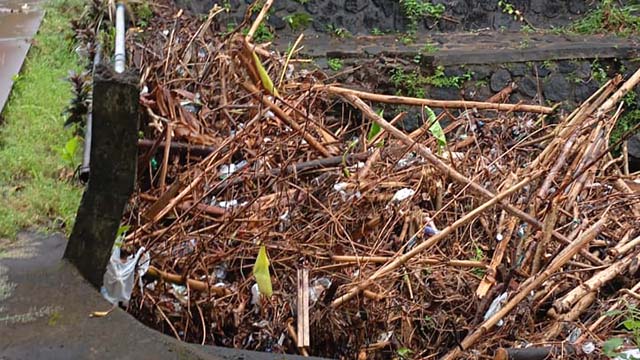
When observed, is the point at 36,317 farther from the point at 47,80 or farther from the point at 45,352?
the point at 47,80

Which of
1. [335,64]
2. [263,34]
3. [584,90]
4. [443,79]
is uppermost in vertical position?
[263,34]

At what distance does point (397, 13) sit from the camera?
28.4 ft

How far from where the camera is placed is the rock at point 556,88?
8.23 meters

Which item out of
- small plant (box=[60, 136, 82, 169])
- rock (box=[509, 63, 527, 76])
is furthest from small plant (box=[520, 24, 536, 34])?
small plant (box=[60, 136, 82, 169])

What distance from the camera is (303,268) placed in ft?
10.3

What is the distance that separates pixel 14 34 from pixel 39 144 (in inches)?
77.2

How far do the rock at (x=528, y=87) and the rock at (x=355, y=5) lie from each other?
2022 mm

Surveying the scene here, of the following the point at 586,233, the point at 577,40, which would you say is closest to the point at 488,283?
the point at 586,233

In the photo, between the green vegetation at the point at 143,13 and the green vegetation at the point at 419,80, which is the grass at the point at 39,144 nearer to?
the green vegetation at the point at 143,13

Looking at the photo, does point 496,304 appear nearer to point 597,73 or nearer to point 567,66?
point 567,66

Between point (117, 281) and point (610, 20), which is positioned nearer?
point (117, 281)

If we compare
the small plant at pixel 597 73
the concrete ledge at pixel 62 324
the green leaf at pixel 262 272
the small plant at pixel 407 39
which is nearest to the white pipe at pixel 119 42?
the concrete ledge at pixel 62 324

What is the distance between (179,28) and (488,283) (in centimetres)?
288

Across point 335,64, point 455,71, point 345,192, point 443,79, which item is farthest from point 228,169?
point 455,71
